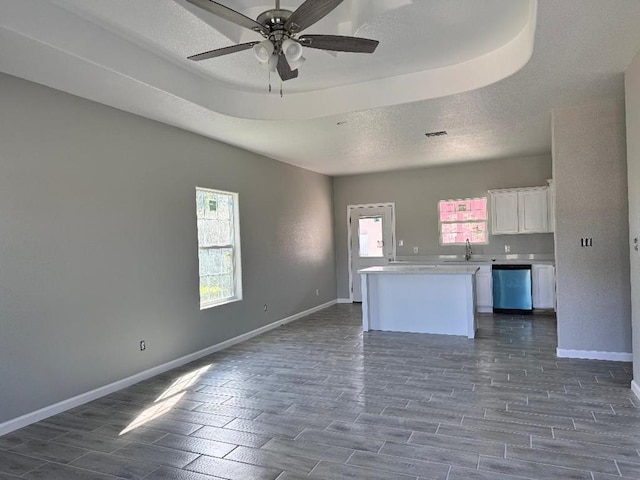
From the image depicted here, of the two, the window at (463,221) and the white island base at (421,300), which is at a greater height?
the window at (463,221)

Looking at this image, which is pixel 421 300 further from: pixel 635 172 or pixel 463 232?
pixel 635 172

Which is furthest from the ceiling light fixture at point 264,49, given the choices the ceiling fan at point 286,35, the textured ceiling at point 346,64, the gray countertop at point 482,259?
the gray countertop at point 482,259

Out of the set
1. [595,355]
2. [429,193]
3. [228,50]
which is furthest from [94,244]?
[429,193]

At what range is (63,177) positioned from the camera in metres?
3.54

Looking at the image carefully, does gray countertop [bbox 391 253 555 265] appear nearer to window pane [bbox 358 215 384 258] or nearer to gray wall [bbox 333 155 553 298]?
gray wall [bbox 333 155 553 298]

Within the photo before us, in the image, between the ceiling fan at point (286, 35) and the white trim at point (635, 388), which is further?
the white trim at point (635, 388)

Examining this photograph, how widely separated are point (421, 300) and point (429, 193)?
2.83m

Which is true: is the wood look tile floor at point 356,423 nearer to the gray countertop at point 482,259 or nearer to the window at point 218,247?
the window at point 218,247

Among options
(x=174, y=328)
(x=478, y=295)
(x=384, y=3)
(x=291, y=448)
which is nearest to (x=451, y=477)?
(x=291, y=448)

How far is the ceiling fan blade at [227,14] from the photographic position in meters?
2.09

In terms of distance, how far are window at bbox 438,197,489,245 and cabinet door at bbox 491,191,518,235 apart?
275mm

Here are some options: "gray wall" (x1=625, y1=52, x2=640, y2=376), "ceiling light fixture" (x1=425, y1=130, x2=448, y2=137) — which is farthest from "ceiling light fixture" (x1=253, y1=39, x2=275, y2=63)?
"ceiling light fixture" (x1=425, y1=130, x2=448, y2=137)

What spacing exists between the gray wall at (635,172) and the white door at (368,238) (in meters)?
5.01

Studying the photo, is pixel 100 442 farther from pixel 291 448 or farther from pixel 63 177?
pixel 63 177
